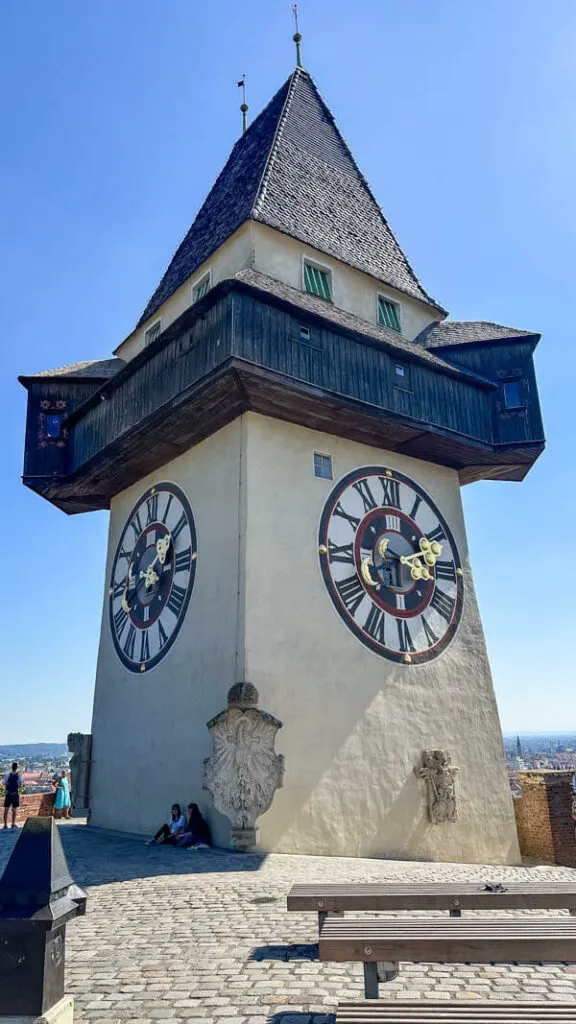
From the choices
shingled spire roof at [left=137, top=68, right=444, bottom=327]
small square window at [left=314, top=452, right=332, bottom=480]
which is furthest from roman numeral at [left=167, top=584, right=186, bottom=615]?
shingled spire roof at [left=137, top=68, right=444, bottom=327]

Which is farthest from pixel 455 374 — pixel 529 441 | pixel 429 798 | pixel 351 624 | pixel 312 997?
pixel 312 997

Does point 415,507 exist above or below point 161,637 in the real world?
above

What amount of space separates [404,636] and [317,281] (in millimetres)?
6225

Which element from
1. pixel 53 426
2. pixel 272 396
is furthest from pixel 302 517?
pixel 53 426

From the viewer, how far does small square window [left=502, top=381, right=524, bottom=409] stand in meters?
13.4

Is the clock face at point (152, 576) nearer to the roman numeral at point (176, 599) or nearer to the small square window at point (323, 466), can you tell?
the roman numeral at point (176, 599)

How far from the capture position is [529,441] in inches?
518

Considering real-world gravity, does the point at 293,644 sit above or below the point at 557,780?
above

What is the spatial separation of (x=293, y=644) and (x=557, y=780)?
18.5ft

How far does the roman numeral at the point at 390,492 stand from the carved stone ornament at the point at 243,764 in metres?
4.42

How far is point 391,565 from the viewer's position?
11.8 m

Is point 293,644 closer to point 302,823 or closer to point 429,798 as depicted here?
point 302,823

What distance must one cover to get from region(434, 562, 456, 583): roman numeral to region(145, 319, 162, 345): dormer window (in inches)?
273

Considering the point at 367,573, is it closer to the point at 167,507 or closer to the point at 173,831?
the point at 167,507
